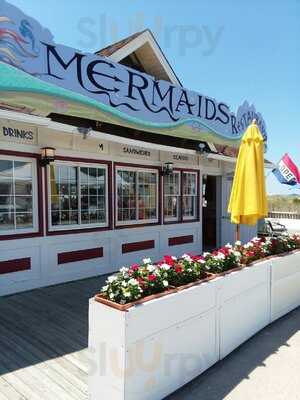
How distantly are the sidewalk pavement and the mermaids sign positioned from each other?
14.2 feet

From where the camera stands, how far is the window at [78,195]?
6.21 m

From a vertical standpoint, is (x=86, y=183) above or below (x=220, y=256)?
above

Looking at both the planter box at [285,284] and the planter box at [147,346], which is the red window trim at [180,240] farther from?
the planter box at [147,346]

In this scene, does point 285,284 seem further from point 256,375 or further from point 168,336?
point 168,336

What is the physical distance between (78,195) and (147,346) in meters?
4.39

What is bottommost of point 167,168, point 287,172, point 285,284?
point 285,284

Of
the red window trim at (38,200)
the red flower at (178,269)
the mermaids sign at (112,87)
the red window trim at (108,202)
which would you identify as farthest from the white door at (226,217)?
the red flower at (178,269)

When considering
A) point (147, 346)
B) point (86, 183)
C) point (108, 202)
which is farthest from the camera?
point (108, 202)

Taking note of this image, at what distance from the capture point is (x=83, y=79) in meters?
5.51

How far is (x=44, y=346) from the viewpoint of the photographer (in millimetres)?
3645

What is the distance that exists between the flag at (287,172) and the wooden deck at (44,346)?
48.6 feet

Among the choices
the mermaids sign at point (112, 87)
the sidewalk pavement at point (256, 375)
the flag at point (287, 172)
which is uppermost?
the mermaids sign at point (112, 87)

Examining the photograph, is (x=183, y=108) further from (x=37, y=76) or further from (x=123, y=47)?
(x=37, y=76)

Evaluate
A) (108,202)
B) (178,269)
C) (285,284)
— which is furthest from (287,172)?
(178,269)
